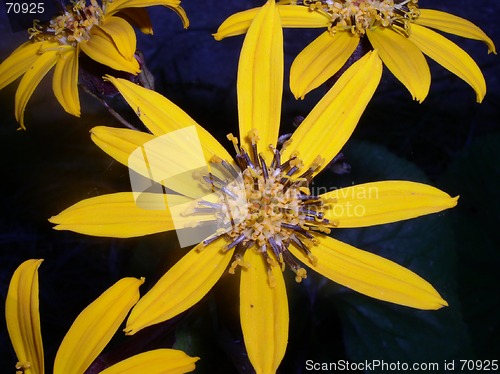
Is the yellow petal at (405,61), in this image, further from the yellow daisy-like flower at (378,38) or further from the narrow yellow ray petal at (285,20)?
the narrow yellow ray petal at (285,20)

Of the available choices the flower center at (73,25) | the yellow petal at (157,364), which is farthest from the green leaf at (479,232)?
the flower center at (73,25)

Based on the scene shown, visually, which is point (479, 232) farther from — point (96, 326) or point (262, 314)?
point (96, 326)

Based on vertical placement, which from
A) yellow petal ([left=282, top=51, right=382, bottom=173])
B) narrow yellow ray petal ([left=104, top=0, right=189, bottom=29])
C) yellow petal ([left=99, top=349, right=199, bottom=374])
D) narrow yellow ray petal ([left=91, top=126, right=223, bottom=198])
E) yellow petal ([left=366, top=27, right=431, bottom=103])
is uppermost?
narrow yellow ray petal ([left=104, top=0, right=189, bottom=29])

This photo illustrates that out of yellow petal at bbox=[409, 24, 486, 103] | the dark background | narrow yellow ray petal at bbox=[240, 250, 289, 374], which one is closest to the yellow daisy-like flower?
yellow petal at bbox=[409, 24, 486, 103]

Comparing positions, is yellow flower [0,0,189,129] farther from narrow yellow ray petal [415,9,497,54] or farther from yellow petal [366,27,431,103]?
narrow yellow ray petal [415,9,497,54]

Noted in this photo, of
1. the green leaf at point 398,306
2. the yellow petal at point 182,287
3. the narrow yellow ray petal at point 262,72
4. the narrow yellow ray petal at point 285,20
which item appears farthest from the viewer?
the green leaf at point 398,306

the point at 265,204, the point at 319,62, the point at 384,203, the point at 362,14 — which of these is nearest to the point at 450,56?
the point at 362,14

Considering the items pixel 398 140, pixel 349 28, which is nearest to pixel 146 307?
pixel 349 28
